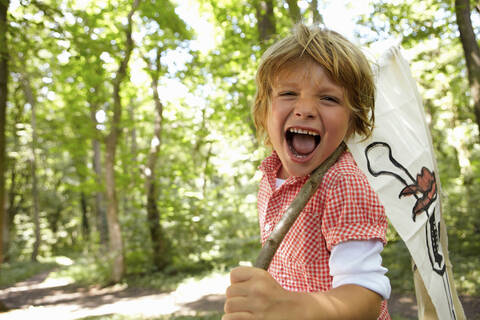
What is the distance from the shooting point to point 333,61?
4.22 ft

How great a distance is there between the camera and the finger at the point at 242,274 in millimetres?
886

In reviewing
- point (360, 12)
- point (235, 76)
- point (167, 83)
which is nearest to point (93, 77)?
point (167, 83)

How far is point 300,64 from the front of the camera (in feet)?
4.32

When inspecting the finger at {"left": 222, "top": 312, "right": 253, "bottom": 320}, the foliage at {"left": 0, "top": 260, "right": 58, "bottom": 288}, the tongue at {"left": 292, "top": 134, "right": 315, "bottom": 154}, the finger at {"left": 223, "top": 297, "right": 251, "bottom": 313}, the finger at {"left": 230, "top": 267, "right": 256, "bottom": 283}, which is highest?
the tongue at {"left": 292, "top": 134, "right": 315, "bottom": 154}

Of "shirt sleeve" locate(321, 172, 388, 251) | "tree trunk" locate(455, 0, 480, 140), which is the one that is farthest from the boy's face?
"tree trunk" locate(455, 0, 480, 140)

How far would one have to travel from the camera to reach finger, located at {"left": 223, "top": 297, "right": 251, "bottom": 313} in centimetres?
86

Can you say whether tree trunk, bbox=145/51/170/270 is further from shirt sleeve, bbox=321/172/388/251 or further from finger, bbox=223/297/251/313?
finger, bbox=223/297/251/313

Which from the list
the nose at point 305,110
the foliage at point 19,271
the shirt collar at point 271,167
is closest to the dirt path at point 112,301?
the foliage at point 19,271

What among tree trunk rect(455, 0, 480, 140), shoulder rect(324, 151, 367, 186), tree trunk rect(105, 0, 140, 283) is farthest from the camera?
tree trunk rect(105, 0, 140, 283)

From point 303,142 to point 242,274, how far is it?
59cm

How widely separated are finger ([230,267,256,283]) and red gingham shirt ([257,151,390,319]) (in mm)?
319

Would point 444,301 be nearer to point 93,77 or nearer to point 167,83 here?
point 93,77

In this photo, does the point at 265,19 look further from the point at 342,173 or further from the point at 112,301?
the point at 112,301

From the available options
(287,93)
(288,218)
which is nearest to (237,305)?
(288,218)
